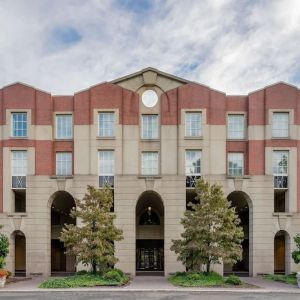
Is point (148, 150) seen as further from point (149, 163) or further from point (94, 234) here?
point (94, 234)

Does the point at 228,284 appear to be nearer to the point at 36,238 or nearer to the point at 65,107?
the point at 36,238

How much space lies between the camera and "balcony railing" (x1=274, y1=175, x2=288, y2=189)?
36.7 metres

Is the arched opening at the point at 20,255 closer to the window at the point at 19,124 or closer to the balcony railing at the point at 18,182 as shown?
the balcony railing at the point at 18,182

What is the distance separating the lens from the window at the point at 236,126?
37.5 metres

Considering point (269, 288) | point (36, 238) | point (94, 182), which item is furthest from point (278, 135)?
point (36, 238)

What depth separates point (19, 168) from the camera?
36.9 metres

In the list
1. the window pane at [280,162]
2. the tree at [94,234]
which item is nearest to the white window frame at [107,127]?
the tree at [94,234]

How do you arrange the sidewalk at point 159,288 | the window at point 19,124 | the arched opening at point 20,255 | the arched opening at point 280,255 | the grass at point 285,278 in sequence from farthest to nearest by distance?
1. the arched opening at point 20,255
2. the arched opening at point 280,255
3. the window at point 19,124
4. the grass at point 285,278
5. the sidewalk at point 159,288

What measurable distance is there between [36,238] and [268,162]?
21.9 metres

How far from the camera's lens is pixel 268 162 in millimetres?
36562

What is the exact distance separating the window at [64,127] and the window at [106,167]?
3618mm

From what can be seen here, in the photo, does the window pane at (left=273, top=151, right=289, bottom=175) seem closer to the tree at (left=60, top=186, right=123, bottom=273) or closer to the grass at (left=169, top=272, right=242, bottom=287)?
the grass at (left=169, top=272, right=242, bottom=287)

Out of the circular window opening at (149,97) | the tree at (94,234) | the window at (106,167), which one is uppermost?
the circular window opening at (149,97)

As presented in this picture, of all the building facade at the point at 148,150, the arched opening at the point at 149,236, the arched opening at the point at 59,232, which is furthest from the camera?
the arched opening at the point at 149,236
